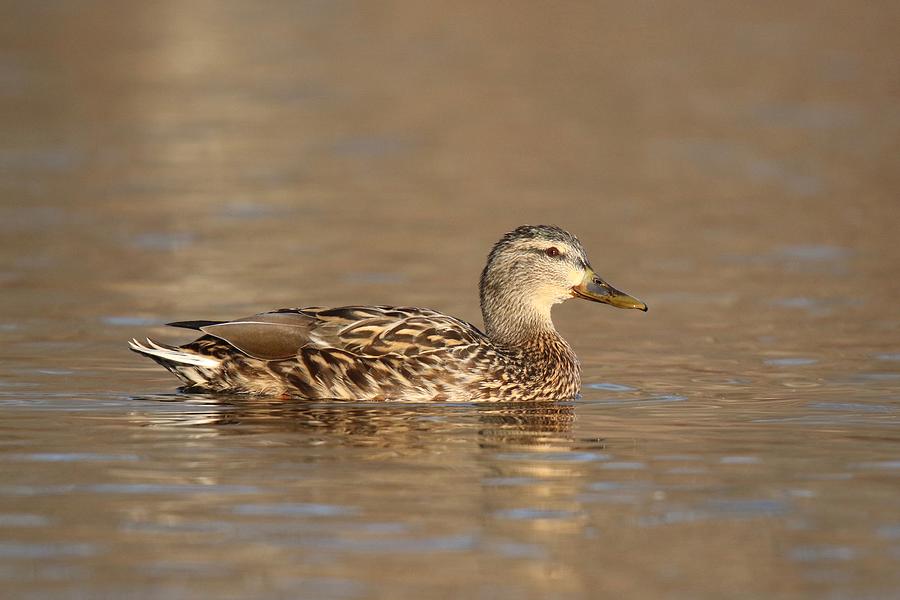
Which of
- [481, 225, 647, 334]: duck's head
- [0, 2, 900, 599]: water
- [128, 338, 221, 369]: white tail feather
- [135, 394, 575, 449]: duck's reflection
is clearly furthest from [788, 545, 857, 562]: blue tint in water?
[128, 338, 221, 369]: white tail feather

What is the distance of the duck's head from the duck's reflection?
0.92m

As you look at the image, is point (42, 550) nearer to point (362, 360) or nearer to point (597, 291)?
point (362, 360)

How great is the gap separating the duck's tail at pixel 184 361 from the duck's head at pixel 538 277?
2.01m

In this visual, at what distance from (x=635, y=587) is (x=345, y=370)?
4.37m

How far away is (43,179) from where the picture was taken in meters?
21.6

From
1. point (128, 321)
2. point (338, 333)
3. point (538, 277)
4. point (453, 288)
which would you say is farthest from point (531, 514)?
point (453, 288)

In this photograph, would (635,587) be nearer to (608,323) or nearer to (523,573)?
(523,573)

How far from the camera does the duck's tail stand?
11.3 m

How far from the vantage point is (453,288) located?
16.0 metres

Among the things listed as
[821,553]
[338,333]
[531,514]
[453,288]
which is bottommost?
[821,553]

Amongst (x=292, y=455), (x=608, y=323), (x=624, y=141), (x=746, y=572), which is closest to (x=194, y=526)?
(x=292, y=455)

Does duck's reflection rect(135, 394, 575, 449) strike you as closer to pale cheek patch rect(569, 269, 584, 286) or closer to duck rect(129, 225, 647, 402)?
duck rect(129, 225, 647, 402)

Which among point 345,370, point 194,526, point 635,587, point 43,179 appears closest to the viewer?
point 635,587

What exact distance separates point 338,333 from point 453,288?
462cm
